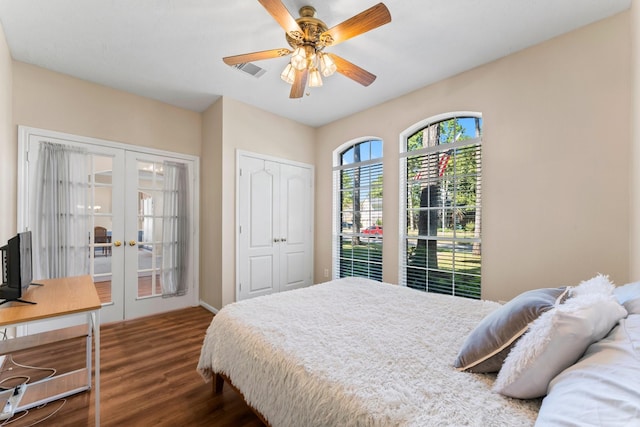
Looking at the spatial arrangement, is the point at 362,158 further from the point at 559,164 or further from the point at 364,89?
the point at 559,164

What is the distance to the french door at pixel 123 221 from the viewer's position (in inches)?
120

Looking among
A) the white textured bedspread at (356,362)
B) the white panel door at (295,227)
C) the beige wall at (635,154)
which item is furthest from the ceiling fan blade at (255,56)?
the beige wall at (635,154)

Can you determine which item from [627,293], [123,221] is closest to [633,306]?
[627,293]

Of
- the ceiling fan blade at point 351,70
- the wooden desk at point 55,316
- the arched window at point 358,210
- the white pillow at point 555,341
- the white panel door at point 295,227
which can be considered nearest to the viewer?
the white pillow at point 555,341

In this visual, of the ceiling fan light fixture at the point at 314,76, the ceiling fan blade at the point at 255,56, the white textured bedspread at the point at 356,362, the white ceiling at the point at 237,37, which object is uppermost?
Answer: the white ceiling at the point at 237,37

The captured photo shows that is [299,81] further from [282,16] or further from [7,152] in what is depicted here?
[7,152]

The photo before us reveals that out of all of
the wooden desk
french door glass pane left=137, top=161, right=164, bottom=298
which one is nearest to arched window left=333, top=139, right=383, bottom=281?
french door glass pane left=137, top=161, right=164, bottom=298

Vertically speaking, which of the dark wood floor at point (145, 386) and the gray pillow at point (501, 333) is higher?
the gray pillow at point (501, 333)

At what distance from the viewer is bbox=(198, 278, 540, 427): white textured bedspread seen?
0.92 meters

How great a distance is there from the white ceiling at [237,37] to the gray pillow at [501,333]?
204 centimetres

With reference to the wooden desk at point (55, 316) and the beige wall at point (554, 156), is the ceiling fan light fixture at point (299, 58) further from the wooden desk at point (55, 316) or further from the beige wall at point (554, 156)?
the wooden desk at point (55, 316)

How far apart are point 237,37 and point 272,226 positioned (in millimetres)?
2345

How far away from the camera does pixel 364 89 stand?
3.20m

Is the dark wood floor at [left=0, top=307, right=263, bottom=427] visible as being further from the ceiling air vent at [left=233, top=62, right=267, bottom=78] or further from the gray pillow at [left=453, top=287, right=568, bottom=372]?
the ceiling air vent at [left=233, top=62, right=267, bottom=78]
